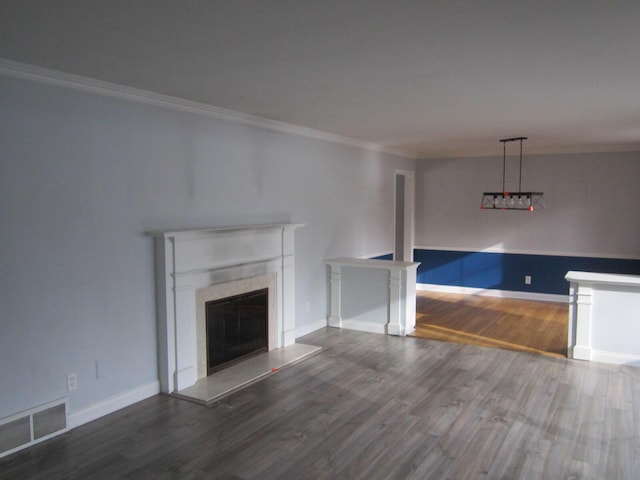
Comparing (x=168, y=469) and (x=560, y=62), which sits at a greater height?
(x=560, y=62)

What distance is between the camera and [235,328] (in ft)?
16.4

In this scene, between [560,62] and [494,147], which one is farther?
[494,147]

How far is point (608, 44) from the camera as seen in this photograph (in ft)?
9.16

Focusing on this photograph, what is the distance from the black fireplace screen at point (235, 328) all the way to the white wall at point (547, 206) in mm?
4813


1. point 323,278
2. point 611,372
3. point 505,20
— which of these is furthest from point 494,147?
point 505,20

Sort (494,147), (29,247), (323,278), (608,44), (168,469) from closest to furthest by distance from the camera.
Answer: (608,44) → (168,469) → (29,247) → (323,278) → (494,147)

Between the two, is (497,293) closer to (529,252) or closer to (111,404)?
(529,252)

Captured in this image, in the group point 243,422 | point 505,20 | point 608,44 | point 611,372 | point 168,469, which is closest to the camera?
point 505,20

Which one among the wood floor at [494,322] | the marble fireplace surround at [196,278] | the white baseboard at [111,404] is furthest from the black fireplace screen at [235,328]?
the wood floor at [494,322]

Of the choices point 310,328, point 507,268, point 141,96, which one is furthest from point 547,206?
point 141,96

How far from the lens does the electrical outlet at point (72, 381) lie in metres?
3.61

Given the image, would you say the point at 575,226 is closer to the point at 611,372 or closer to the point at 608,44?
the point at 611,372

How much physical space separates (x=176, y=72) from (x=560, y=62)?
2469 millimetres

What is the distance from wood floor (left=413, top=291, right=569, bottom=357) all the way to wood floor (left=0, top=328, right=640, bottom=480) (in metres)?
0.82
